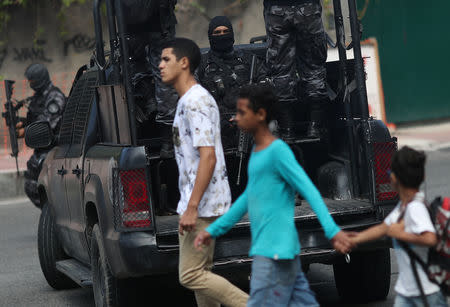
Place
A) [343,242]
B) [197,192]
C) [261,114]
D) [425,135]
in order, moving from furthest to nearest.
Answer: [425,135], [197,192], [261,114], [343,242]

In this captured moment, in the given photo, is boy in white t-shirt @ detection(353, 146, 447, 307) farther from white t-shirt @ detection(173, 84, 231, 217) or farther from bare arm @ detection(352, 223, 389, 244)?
white t-shirt @ detection(173, 84, 231, 217)

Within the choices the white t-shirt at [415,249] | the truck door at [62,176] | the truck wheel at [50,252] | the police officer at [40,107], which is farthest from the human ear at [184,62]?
the police officer at [40,107]

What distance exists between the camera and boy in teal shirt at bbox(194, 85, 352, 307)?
4609mm

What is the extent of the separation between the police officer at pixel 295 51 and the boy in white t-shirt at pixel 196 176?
7.73 feet

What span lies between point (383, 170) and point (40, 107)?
5826 mm

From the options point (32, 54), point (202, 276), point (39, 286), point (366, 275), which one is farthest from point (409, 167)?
point (32, 54)

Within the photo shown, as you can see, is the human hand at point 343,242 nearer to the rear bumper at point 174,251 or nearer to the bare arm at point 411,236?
the bare arm at point 411,236

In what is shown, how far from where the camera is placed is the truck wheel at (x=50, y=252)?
334 inches

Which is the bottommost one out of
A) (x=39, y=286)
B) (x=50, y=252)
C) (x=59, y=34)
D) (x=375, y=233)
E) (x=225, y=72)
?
(x=39, y=286)

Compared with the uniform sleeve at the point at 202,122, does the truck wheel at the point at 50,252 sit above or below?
below

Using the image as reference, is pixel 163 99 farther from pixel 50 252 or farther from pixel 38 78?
pixel 38 78

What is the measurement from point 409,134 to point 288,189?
51.9 ft

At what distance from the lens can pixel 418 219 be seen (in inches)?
164

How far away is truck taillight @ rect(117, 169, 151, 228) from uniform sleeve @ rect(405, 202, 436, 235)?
2276 millimetres
